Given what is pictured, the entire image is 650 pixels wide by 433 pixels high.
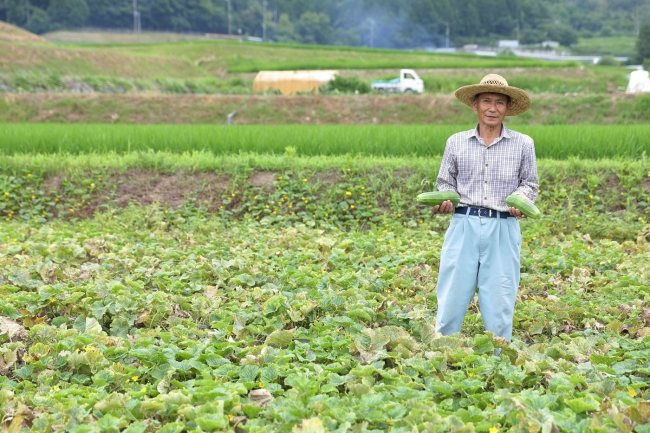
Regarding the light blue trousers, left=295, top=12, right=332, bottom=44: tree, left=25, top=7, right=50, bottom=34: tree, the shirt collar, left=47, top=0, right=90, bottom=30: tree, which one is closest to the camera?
the light blue trousers

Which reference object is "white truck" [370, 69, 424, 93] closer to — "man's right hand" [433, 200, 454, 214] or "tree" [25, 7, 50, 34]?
"man's right hand" [433, 200, 454, 214]

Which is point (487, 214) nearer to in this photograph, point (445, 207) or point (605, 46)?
point (445, 207)

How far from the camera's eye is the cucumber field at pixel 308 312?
308cm

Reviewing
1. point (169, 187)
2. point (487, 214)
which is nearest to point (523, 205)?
point (487, 214)

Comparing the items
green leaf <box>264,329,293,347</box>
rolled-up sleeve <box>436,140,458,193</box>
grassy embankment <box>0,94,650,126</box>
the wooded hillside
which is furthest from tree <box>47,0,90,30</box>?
green leaf <box>264,329,293,347</box>

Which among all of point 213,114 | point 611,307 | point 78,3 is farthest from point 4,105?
point 78,3

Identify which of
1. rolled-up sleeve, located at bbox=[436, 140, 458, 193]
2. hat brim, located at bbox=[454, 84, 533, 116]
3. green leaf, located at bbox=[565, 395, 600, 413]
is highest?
hat brim, located at bbox=[454, 84, 533, 116]

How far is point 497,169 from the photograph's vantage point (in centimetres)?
422

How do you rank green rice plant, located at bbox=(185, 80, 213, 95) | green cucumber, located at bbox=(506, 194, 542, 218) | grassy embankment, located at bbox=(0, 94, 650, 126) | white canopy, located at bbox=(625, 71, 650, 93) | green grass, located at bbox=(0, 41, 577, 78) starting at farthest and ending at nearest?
green grass, located at bbox=(0, 41, 577, 78)
green rice plant, located at bbox=(185, 80, 213, 95)
white canopy, located at bbox=(625, 71, 650, 93)
grassy embankment, located at bbox=(0, 94, 650, 126)
green cucumber, located at bbox=(506, 194, 542, 218)

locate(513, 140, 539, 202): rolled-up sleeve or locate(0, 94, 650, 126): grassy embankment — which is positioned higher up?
locate(513, 140, 539, 202): rolled-up sleeve

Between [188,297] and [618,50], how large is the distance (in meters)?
93.5

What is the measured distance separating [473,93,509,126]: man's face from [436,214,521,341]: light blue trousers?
0.58 m

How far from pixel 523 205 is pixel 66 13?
7254cm

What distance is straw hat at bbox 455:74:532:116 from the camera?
4.15m
